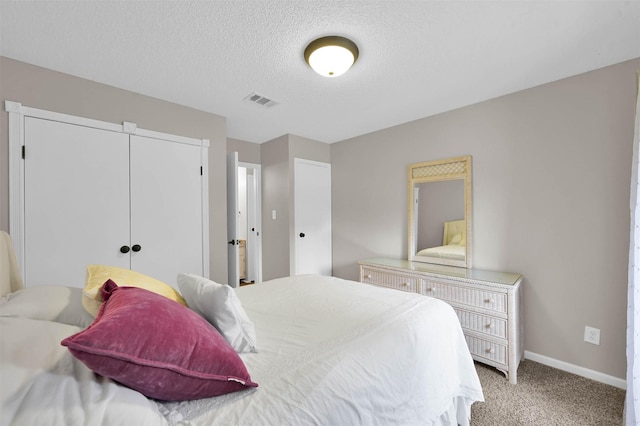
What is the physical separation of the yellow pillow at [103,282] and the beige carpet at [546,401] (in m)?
2.01

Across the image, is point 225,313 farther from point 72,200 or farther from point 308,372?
point 72,200

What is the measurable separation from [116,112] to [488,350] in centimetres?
384

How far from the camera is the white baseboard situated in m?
1.96

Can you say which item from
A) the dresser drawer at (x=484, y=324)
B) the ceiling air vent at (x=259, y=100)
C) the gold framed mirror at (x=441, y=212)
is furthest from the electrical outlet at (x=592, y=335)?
the ceiling air vent at (x=259, y=100)

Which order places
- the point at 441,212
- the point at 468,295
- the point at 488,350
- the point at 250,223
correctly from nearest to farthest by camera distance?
the point at 488,350
the point at 468,295
the point at 441,212
the point at 250,223

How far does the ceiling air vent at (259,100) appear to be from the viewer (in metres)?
2.57

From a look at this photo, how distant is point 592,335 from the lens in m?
2.08

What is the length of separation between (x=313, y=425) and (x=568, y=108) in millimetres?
2953

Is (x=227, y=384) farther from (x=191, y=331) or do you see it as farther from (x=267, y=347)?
(x=267, y=347)

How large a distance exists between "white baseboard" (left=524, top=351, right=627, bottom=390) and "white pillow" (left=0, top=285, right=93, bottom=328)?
3.25 m

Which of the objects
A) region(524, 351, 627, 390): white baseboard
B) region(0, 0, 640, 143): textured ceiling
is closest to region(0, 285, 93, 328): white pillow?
region(0, 0, 640, 143): textured ceiling

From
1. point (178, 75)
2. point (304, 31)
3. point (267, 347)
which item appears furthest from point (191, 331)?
point (178, 75)

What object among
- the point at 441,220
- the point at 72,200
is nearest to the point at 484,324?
the point at 441,220

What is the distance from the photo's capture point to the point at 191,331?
32.0 inches
